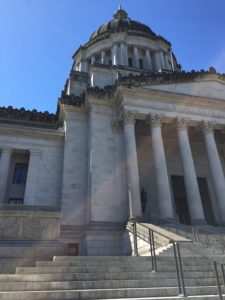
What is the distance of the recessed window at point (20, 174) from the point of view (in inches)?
893

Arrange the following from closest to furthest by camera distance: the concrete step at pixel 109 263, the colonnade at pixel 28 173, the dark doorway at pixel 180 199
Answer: the concrete step at pixel 109 263 < the colonnade at pixel 28 173 < the dark doorway at pixel 180 199

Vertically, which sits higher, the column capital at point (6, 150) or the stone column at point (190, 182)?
the column capital at point (6, 150)

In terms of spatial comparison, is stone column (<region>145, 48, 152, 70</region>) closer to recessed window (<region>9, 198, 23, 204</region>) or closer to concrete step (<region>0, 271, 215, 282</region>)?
recessed window (<region>9, 198, 23, 204</region>)

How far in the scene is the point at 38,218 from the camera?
9539 mm

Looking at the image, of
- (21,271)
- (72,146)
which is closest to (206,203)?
(72,146)

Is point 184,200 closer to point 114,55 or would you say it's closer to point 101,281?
point 101,281

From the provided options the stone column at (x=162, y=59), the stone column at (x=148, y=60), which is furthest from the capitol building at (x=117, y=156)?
the stone column at (x=162, y=59)

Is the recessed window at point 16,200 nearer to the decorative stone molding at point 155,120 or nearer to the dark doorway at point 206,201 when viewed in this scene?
the decorative stone molding at point 155,120

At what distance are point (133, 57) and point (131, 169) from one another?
25.5 metres

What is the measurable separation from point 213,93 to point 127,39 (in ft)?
65.4

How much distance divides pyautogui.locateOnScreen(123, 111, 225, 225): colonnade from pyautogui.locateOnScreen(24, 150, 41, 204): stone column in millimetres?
7697

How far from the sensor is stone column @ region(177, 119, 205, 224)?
62.0 ft

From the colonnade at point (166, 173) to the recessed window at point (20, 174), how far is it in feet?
31.7

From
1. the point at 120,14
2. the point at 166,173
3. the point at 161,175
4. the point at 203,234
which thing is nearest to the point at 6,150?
the point at 161,175
